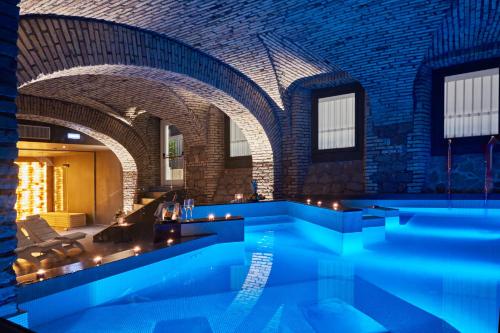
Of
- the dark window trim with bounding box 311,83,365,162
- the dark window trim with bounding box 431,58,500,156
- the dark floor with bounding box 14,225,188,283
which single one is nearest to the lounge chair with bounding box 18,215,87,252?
the dark floor with bounding box 14,225,188,283

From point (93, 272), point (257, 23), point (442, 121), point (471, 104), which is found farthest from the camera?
point (442, 121)

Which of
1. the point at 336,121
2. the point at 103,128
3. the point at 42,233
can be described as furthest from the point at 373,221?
the point at 103,128

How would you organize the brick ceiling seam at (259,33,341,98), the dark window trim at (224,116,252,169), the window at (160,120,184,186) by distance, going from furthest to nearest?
the window at (160,120,184,186) → the dark window trim at (224,116,252,169) → the brick ceiling seam at (259,33,341,98)

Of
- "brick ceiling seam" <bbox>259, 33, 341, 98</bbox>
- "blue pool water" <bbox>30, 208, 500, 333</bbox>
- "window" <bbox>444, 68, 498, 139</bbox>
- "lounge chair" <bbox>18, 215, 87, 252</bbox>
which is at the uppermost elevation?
"brick ceiling seam" <bbox>259, 33, 341, 98</bbox>

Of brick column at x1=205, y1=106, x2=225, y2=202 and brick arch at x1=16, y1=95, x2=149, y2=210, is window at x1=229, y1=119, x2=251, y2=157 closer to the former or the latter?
brick column at x1=205, y1=106, x2=225, y2=202

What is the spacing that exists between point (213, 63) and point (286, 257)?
5477 millimetres

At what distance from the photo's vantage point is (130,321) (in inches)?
130

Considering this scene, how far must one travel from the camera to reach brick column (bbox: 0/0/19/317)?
2.43 metres

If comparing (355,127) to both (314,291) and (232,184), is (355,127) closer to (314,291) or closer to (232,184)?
(232,184)

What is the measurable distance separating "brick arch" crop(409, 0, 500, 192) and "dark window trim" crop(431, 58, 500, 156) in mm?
146

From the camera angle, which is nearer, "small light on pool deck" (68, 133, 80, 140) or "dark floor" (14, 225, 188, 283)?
"dark floor" (14, 225, 188, 283)

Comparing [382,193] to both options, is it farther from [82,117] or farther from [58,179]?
[58,179]

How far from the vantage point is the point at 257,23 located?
728 centimetres

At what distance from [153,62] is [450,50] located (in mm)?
7211
